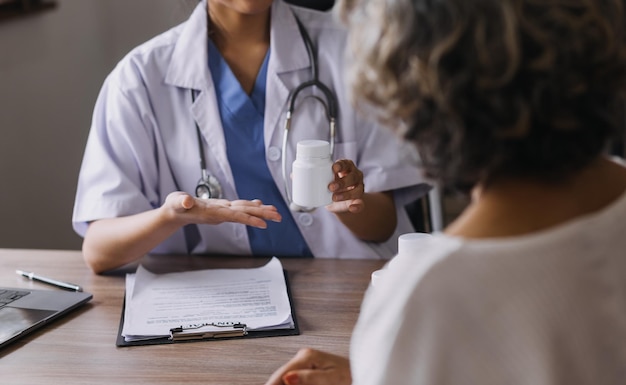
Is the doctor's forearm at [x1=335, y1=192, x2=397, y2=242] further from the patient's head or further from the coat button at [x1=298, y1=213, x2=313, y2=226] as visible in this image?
the patient's head

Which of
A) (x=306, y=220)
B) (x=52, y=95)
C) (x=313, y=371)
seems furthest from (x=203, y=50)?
(x=52, y=95)

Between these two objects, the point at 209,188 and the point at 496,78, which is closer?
the point at 496,78

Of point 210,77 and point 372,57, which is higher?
point 372,57

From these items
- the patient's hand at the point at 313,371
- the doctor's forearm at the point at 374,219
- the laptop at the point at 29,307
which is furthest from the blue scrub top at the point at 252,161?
the patient's hand at the point at 313,371

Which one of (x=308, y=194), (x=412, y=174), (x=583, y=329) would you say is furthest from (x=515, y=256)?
(x=412, y=174)

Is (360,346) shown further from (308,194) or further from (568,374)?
(308,194)

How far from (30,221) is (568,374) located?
2.42 m

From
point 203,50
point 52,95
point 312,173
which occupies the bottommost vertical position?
point 52,95

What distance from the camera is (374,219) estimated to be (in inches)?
75.3

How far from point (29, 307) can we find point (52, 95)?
1577 millimetres

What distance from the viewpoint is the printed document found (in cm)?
150

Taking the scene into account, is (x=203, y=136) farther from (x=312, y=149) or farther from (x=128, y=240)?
(x=312, y=149)

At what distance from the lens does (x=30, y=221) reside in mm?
2959

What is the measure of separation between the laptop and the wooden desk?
1 cm
